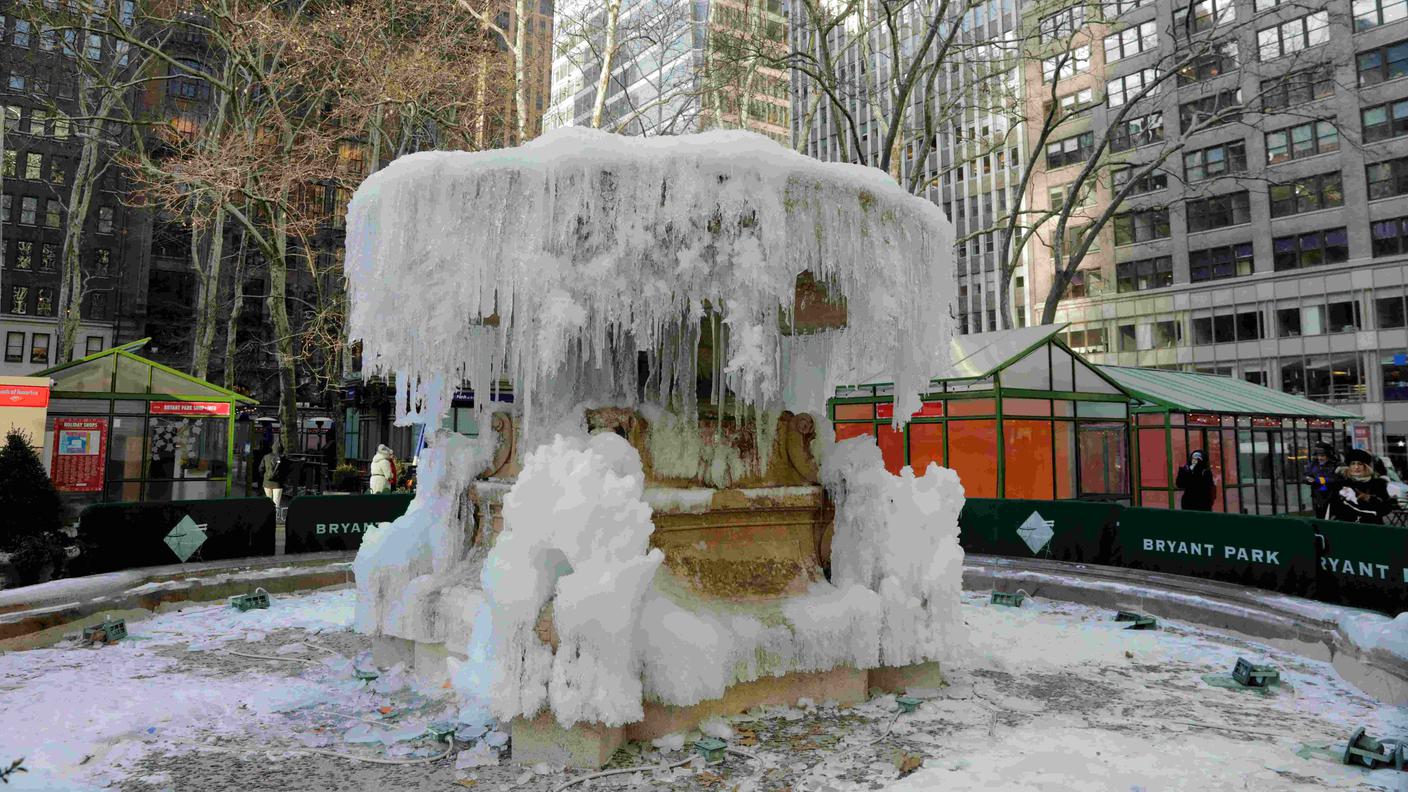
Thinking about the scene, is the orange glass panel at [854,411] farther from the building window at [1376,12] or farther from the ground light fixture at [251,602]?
the building window at [1376,12]

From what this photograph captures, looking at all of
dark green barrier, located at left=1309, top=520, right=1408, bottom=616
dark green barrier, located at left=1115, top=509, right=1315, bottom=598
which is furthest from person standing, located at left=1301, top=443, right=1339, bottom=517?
dark green barrier, located at left=1309, top=520, right=1408, bottom=616

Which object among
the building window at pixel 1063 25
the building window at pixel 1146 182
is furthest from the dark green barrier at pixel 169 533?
the building window at pixel 1146 182

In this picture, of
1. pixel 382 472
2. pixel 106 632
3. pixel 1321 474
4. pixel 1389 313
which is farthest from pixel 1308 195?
pixel 106 632

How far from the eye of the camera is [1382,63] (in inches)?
1437

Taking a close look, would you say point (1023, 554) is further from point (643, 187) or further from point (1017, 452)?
point (643, 187)

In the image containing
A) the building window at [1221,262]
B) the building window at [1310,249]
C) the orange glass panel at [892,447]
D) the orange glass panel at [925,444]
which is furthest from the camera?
the building window at [1221,262]

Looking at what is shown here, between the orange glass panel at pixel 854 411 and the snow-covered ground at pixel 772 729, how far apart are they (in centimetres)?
1305

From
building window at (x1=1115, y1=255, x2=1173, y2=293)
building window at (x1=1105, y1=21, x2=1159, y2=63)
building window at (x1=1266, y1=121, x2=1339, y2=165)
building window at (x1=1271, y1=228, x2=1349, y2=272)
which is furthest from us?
building window at (x1=1115, y1=255, x2=1173, y2=293)

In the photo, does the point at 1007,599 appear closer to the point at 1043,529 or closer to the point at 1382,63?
the point at 1043,529

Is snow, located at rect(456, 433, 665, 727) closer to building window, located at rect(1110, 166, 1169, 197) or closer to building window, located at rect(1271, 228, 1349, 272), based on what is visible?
building window, located at rect(1271, 228, 1349, 272)

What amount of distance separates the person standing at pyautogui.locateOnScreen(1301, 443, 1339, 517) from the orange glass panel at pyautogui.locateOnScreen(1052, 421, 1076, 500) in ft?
16.1

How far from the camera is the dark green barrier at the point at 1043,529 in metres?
10.8

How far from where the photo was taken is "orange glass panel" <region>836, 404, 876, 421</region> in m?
19.6

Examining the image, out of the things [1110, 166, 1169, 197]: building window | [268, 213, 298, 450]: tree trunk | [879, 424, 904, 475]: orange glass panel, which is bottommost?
[879, 424, 904, 475]: orange glass panel
